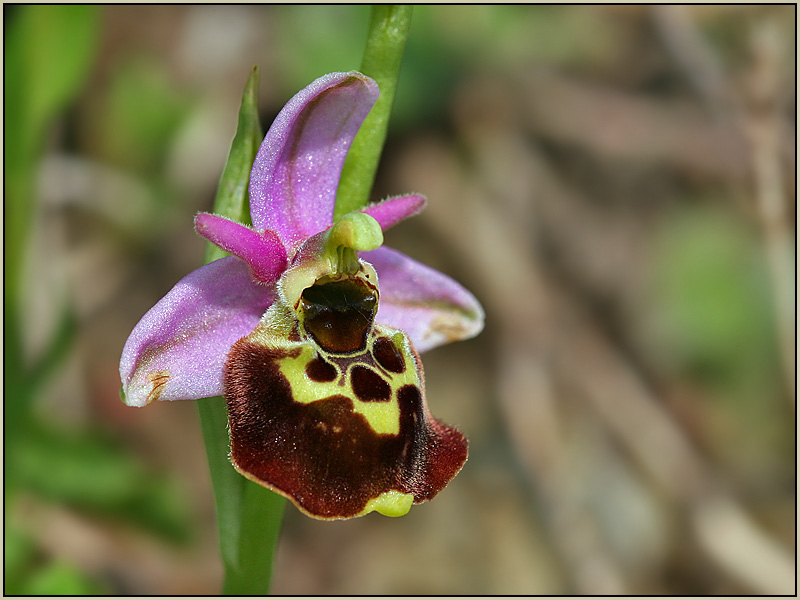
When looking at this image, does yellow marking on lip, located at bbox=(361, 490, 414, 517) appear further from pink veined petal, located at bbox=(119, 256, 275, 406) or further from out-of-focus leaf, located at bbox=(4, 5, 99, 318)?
out-of-focus leaf, located at bbox=(4, 5, 99, 318)

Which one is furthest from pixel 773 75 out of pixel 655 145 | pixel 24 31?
pixel 24 31

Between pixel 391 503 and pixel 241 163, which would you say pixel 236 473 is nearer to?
pixel 391 503

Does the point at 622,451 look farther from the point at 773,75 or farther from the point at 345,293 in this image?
the point at 345,293

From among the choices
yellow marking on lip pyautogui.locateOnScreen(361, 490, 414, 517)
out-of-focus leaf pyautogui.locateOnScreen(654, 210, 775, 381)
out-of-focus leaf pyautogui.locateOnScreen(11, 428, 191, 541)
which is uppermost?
yellow marking on lip pyautogui.locateOnScreen(361, 490, 414, 517)

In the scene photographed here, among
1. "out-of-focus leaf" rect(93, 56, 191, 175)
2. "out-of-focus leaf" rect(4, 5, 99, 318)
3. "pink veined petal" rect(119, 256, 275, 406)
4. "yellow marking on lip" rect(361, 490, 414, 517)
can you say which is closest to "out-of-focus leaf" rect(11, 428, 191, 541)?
"out-of-focus leaf" rect(4, 5, 99, 318)

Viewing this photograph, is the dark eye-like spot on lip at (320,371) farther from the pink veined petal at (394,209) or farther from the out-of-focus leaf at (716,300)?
the out-of-focus leaf at (716,300)

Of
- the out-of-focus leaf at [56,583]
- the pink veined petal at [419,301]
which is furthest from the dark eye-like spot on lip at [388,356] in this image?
the out-of-focus leaf at [56,583]
